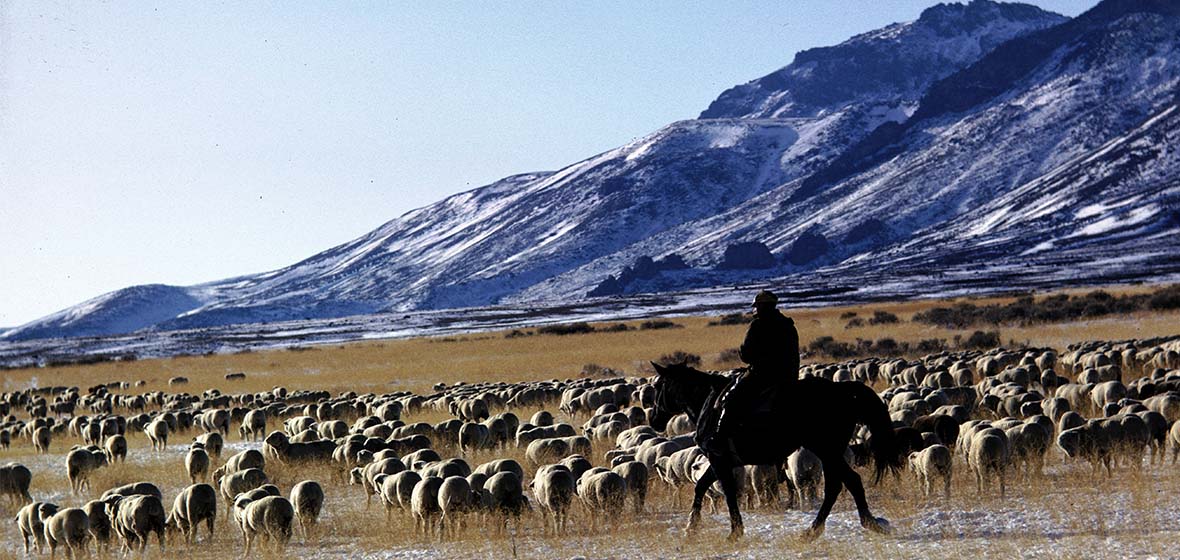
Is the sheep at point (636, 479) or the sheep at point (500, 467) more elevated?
the sheep at point (500, 467)

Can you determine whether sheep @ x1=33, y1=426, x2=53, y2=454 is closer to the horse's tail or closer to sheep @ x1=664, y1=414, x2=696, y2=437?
sheep @ x1=664, y1=414, x2=696, y2=437

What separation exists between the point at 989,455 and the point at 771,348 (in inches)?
165

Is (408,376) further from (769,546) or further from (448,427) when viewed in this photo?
(769,546)

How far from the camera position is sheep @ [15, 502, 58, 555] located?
1666 cm

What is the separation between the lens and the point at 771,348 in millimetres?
13312

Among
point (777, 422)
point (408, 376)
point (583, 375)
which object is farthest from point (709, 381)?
point (408, 376)

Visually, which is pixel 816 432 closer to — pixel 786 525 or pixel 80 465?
pixel 786 525

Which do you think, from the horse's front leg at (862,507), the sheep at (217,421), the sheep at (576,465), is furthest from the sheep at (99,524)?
the sheep at (217,421)

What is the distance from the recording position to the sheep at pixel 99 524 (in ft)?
52.0

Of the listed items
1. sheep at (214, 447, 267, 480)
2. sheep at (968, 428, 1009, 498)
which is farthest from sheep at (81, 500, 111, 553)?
sheep at (968, 428, 1009, 498)

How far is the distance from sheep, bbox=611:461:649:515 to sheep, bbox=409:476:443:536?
97.4 inches

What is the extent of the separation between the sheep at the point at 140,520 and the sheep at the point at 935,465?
1031cm

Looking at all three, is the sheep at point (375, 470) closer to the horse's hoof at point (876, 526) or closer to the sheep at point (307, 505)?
the sheep at point (307, 505)

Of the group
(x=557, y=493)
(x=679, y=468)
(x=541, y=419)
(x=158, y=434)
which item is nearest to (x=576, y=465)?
(x=679, y=468)
